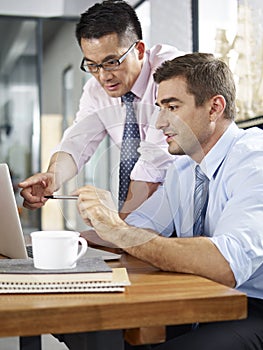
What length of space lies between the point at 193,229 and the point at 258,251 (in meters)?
0.33

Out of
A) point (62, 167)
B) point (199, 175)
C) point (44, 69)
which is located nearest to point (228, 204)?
point (199, 175)

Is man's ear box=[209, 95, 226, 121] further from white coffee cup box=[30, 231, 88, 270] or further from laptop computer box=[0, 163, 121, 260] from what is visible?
white coffee cup box=[30, 231, 88, 270]

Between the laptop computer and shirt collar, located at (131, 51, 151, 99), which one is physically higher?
shirt collar, located at (131, 51, 151, 99)

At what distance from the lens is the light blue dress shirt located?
51.6 inches

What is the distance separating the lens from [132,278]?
1195 mm

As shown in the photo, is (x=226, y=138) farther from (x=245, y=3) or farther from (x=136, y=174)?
(x=245, y=3)

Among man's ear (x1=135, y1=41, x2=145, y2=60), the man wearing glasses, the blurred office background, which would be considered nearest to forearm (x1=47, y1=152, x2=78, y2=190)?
the man wearing glasses

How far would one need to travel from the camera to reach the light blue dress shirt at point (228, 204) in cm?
131

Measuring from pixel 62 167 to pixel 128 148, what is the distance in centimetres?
29

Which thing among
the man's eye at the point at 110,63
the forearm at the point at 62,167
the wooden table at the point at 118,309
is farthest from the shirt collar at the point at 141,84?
the wooden table at the point at 118,309

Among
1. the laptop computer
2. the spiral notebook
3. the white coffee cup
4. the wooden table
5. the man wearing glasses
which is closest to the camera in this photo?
the wooden table

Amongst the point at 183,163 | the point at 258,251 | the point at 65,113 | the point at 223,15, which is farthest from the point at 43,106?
the point at 258,251

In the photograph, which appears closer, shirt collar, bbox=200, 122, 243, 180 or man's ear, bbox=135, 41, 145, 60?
shirt collar, bbox=200, 122, 243, 180

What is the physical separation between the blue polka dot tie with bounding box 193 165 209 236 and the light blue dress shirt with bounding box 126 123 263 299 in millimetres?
16
